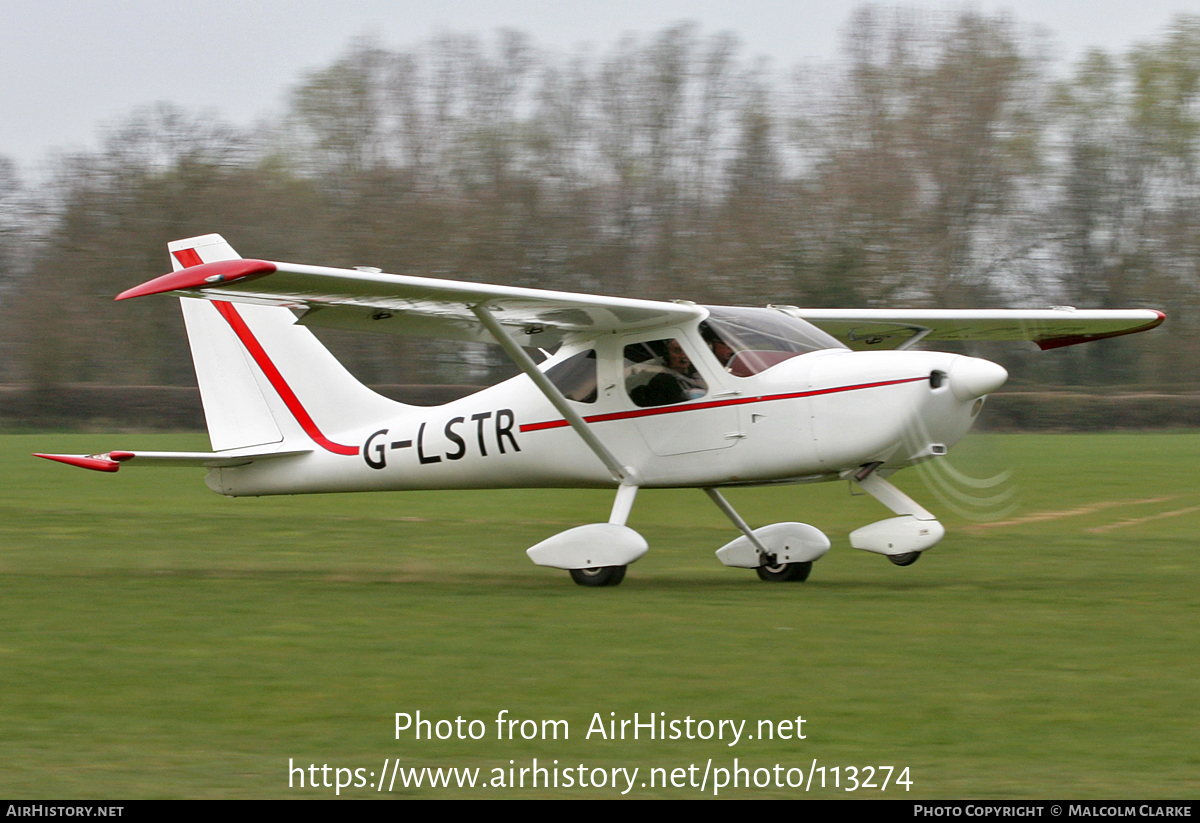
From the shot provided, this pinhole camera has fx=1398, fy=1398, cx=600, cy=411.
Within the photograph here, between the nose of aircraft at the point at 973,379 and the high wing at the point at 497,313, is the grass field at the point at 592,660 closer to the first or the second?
the nose of aircraft at the point at 973,379

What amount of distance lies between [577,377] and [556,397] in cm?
64

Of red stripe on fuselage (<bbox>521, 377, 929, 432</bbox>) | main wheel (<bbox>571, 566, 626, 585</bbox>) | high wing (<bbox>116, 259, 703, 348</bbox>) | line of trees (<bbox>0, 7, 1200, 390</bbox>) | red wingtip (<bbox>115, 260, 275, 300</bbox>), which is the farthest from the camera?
line of trees (<bbox>0, 7, 1200, 390</bbox>)

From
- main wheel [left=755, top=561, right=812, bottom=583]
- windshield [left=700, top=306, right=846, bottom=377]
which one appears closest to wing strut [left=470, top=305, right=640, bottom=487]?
windshield [left=700, top=306, right=846, bottom=377]

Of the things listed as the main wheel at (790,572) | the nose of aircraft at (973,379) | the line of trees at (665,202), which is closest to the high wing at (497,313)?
the nose of aircraft at (973,379)

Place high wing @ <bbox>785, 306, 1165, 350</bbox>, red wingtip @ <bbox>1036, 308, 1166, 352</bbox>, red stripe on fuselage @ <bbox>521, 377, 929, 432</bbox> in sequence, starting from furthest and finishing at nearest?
red wingtip @ <bbox>1036, 308, 1166, 352</bbox>
high wing @ <bbox>785, 306, 1165, 350</bbox>
red stripe on fuselage @ <bbox>521, 377, 929, 432</bbox>

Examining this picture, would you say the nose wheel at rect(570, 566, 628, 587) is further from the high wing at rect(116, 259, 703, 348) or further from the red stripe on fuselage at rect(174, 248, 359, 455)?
the red stripe on fuselage at rect(174, 248, 359, 455)

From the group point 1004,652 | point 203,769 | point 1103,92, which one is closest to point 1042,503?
point 1004,652

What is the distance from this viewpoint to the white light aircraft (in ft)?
33.9

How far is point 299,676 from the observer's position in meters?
7.21

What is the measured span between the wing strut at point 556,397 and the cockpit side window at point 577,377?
24cm

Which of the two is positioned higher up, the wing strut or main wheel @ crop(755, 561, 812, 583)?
the wing strut

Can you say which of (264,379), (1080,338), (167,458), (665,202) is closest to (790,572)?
(1080,338)

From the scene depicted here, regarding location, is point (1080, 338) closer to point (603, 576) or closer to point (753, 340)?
point (753, 340)

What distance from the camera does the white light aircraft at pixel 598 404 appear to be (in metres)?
10.3
